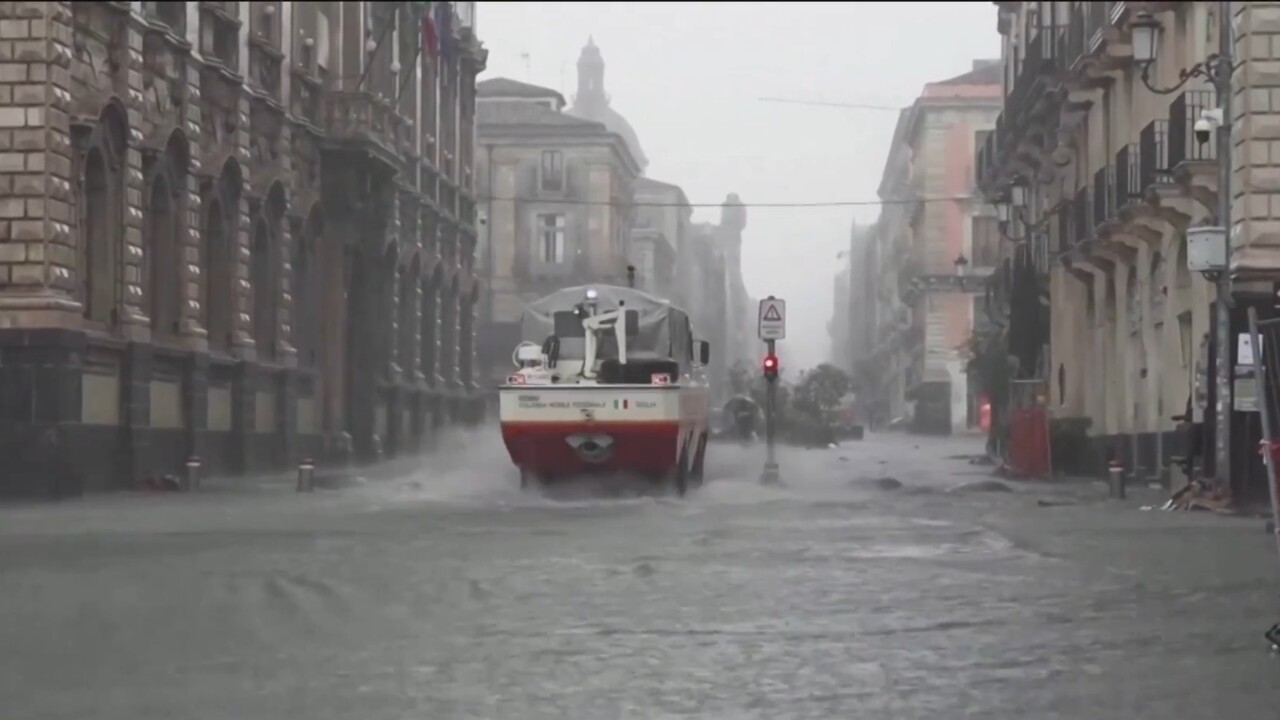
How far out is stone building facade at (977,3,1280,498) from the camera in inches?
1023

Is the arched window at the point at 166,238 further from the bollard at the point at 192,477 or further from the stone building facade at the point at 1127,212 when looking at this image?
the stone building facade at the point at 1127,212

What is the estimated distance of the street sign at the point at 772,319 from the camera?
3425 centimetres

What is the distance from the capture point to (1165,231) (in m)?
32.7

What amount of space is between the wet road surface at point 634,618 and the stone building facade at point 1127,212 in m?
6.11

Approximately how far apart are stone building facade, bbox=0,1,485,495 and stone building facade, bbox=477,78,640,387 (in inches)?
1624

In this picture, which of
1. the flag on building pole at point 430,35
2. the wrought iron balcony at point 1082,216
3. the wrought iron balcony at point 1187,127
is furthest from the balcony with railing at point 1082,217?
the flag on building pole at point 430,35

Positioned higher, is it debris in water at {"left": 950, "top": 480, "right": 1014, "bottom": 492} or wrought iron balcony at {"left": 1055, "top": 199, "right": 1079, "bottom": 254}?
wrought iron balcony at {"left": 1055, "top": 199, "right": 1079, "bottom": 254}

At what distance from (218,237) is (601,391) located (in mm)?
11465

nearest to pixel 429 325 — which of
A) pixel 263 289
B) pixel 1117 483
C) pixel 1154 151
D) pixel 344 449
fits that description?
pixel 344 449

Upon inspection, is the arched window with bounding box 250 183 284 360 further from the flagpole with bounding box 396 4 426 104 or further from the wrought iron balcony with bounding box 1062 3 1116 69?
the wrought iron balcony with bounding box 1062 3 1116 69

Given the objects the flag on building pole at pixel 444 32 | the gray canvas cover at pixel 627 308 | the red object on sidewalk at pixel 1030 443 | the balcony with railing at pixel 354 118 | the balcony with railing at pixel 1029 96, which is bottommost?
the red object on sidewalk at pixel 1030 443

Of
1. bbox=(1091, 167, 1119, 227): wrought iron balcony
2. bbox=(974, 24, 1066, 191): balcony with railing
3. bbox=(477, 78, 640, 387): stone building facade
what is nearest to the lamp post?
bbox=(1091, 167, 1119, 227): wrought iron balcony

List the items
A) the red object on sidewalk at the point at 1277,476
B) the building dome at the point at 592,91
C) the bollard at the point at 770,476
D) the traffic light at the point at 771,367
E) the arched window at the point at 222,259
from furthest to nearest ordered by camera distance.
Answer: the building dome at the point at 592,91 → the arched window at the point at 222,259 → the traffic light at the point at 771,367 → the bollard at the point at 770,476 → the red object on sidewalk at the point at 1277,476

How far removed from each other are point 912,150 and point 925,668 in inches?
3981
